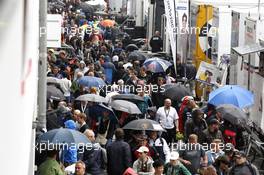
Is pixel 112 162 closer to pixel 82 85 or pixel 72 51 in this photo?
pixel 82 85

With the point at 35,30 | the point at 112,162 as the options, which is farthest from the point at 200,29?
the point at 35,30

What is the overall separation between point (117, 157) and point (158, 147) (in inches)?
39.6

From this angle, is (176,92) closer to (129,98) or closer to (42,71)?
(129,98)

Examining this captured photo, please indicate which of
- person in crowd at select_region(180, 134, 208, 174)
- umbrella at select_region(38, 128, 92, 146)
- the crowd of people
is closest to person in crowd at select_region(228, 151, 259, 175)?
the crowd of people

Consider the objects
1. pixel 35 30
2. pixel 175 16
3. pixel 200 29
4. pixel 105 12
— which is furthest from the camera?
pixel 105 12

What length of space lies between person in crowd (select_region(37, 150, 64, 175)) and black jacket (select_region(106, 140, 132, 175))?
1.78m

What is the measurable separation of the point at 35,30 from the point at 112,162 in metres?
8.48

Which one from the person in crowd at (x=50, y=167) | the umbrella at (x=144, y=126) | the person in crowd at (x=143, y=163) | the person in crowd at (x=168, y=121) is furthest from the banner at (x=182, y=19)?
the person in crowd at (x=50, y=167)

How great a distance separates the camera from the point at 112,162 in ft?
35.6

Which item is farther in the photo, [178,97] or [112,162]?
[178,97]

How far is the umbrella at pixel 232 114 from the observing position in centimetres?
1389

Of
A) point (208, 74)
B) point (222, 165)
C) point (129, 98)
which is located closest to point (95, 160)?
point (222, 165)

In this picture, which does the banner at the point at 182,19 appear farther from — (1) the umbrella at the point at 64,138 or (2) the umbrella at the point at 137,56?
(1) the umbrella at the point at 64,138

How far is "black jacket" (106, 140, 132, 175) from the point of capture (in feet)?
35.5
